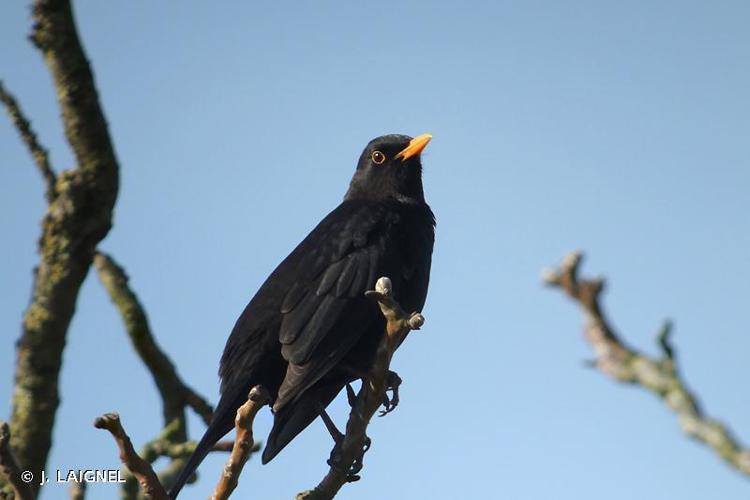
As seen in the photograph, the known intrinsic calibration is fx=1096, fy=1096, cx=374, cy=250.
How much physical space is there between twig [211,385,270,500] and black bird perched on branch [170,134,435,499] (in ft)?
5.58

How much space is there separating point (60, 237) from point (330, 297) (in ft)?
6.64

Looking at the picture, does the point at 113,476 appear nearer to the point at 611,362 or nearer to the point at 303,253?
the point at 303,253

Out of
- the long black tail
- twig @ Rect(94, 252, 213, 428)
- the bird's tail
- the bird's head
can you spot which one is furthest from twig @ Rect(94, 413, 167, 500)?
the bird's head

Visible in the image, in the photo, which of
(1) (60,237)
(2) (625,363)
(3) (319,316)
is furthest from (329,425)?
(2) (625,363)

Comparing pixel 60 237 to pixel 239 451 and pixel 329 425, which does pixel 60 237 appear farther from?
pixel 329 425

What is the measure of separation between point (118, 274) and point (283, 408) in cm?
109

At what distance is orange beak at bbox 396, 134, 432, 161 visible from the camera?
741 centimetres

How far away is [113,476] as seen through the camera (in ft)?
14.7

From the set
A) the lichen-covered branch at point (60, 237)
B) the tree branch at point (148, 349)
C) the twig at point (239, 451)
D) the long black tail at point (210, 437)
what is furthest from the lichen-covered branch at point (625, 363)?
the tree branch at point (148, 349)

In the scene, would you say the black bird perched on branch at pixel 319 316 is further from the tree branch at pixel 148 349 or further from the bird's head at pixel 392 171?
the bird's head at pixel 392 171

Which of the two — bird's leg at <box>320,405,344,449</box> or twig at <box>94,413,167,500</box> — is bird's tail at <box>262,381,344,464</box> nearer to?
bird's leg at <box>320,405,344,449</box>

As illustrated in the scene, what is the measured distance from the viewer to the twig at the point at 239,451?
3.42 m

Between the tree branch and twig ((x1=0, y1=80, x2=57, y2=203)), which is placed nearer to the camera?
twig ((x1=0, y1=80, x2=57, y2=203))

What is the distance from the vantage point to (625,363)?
1.63 m
